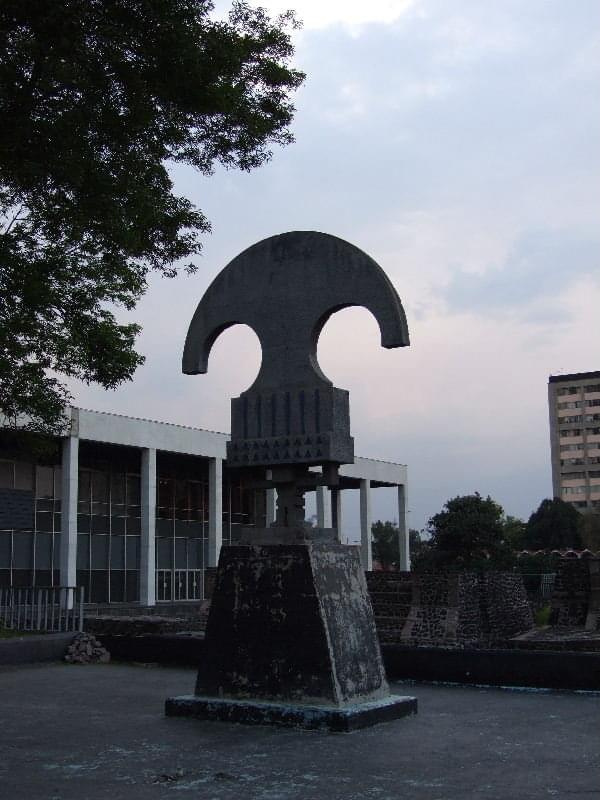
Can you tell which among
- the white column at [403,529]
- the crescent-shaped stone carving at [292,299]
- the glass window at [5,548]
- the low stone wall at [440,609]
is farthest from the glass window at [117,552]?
the crescent-shaped stone carving at [292,299]

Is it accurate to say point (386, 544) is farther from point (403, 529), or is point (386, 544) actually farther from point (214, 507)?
point (214, 507)

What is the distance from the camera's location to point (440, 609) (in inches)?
717

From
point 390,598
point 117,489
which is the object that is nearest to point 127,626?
point 390,598

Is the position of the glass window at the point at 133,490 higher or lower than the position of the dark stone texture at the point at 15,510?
higher

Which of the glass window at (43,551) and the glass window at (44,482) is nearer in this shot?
the glass window at (43,551)

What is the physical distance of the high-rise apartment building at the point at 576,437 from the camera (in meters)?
103

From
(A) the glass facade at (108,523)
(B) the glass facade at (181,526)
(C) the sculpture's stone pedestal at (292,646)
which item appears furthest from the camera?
(B) the glass facade at (181,526)

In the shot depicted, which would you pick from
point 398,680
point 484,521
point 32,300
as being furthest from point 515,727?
point 484,521

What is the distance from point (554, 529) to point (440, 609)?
54.4 metres

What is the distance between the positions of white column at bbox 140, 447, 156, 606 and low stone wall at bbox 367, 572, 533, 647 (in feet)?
56.2

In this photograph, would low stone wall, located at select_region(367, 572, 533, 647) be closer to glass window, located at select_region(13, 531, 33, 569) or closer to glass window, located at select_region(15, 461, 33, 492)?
glass window, located at select_region(13, 531, 33, 569)

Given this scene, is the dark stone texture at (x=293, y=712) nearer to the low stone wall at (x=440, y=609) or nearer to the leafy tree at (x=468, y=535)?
the low stone wall at (x=440, y=609)

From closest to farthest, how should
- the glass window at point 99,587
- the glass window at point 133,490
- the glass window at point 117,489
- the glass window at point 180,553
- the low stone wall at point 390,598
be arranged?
the low stone wall at point 390,598 < the glass window at point 99,587 < the glass window at point 117,489 < the glass window at point 133,490 < the glass window at point 180,553

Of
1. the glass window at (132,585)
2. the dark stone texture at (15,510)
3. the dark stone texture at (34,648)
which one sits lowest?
the glass window at (132,585)
